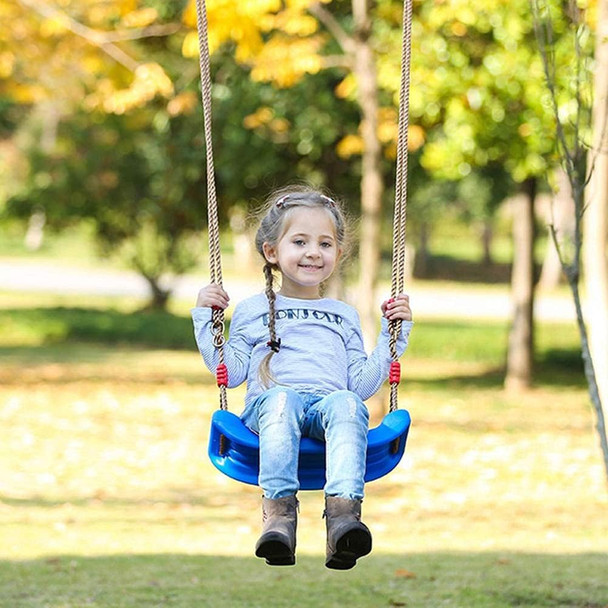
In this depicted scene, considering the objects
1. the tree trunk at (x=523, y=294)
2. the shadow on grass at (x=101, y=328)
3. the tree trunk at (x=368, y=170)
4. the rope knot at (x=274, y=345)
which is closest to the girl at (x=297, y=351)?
the rope knot at (x=274, y=345)

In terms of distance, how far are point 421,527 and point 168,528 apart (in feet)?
5.37

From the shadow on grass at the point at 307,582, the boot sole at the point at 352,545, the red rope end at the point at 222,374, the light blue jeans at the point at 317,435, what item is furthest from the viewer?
the shadow on grass at the point at 307,582

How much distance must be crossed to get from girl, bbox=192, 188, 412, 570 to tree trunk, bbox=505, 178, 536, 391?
11256 millimetres

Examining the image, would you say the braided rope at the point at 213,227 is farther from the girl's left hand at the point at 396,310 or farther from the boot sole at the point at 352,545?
the boot sole at the point at 352,545

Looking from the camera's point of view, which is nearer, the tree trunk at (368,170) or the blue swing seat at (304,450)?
the blue swing seat at (304,450)

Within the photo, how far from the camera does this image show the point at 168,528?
801 centimetres

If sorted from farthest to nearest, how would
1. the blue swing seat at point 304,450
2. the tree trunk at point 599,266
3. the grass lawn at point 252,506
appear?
the tree trunk at point 599,266 < the grass lawn at point 252,506 < the blue swing seat at point 304,450

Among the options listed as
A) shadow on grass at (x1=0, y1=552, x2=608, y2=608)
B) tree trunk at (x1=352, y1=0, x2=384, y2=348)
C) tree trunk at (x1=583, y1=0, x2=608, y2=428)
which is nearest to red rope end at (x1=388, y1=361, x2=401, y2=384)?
shadow on grass at (x1=0, y1=552, x2=608, y2=608)

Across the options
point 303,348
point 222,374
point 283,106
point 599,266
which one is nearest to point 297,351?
point 303,348

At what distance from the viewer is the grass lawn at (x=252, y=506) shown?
20.4ft

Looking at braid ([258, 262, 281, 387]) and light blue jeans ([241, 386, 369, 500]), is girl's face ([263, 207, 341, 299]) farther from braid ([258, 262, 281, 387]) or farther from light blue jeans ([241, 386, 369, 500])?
light blue jeans ([241, 386, 369, 500])

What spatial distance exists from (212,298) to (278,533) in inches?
32.6

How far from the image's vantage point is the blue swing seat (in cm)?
389

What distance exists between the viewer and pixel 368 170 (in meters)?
11.8
